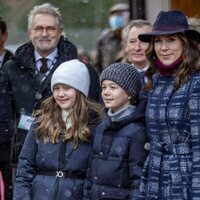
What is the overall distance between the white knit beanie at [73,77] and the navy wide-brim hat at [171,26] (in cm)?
80

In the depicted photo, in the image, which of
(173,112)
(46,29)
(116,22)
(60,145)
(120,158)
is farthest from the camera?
(116,22)

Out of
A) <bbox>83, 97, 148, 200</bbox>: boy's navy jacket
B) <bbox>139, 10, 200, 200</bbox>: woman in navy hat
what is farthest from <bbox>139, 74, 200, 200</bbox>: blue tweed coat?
<bbox>83, 97, 148, 200</bbox>: boy's navy jacket

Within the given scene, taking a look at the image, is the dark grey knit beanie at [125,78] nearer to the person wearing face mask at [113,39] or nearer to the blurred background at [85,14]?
the blurred background at [85,14]

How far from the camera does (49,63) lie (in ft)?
25.5

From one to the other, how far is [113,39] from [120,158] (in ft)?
15.1

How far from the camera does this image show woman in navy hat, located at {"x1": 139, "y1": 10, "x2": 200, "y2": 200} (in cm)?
580

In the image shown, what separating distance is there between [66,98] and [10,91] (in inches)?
45.5

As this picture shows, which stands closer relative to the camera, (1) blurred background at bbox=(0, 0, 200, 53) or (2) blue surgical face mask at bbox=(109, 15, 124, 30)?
(1) blurred background at bbox=(0, 0, 200, 53)

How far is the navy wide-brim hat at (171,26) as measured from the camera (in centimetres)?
604

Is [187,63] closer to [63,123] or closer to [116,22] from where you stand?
[63,123]

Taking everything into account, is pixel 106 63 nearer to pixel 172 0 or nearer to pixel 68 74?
pixel 172 0

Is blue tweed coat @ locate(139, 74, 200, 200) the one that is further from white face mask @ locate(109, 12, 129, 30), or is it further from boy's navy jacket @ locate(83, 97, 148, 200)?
white face mask @ locate(109, 12, 129, 30)

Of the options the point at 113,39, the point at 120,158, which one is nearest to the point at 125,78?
the point at 120,158

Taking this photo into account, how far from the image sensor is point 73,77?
6.85 metres
